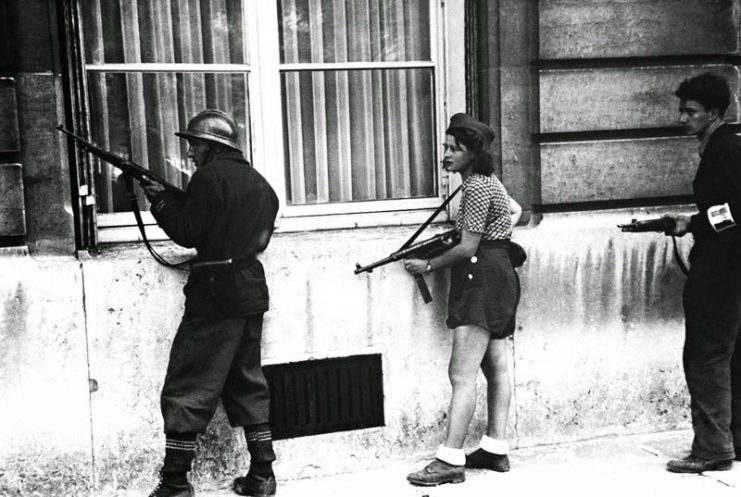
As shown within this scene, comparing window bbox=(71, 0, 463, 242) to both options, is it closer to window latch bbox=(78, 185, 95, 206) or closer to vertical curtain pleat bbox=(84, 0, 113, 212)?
vertical curtain pleat bbox=(84, 0, 113, 212)

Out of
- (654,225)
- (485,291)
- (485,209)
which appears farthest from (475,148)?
(654,225)

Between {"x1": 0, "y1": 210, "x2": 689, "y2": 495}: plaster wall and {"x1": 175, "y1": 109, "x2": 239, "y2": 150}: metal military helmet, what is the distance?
70 cm

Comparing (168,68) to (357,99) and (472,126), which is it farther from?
(472,126)

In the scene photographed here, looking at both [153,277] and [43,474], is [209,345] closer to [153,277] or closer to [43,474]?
[153,277]

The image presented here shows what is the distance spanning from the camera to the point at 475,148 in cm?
519

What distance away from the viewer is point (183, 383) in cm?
492

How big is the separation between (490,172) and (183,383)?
1839 millimetres

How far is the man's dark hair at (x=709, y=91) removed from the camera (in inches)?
206

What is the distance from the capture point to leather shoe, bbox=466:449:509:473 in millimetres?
5492

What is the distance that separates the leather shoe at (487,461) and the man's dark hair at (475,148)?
1498mm

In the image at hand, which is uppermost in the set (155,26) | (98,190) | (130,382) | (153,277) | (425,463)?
(155,26)

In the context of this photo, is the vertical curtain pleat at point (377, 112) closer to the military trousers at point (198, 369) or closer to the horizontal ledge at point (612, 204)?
the horizontal ledge at point (612, 204)

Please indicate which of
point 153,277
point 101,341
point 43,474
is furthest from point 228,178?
point 43,474

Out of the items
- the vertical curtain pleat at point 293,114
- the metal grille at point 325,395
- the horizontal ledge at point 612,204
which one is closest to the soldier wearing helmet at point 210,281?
the metal grille at point 325,395
